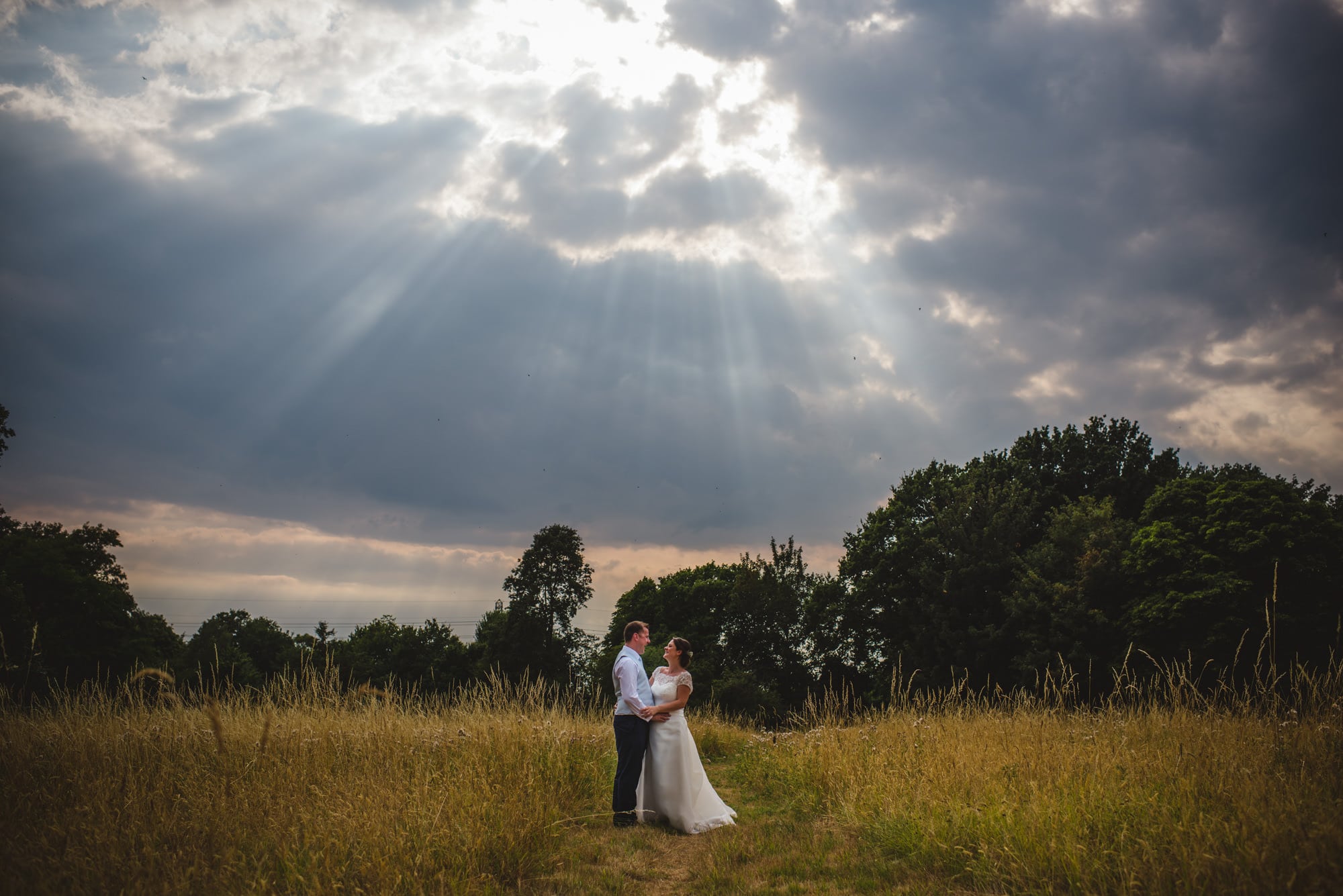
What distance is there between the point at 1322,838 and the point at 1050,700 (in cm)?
2246

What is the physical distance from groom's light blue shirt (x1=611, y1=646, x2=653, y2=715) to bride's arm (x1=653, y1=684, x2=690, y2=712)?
0.60ft

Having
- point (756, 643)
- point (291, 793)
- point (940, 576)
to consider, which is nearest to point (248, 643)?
Answer: point (756, 643)

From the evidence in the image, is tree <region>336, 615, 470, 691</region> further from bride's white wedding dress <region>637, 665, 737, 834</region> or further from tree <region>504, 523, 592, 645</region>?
bride's white wedding dress <region>637, 665, 737, 834</region>

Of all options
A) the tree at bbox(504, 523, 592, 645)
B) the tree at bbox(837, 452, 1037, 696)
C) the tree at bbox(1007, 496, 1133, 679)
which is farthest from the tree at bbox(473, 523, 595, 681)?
the tree at bbox(1007, 496, 1133, 679)

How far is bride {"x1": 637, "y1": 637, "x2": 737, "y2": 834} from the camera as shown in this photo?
7512 mm

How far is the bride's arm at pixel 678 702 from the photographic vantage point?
7668 millimetres

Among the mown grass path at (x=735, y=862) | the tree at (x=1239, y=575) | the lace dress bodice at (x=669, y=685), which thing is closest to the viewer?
the mown grass path at (x=735, y=862)

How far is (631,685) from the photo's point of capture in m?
7.61

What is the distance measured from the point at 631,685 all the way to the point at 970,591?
24633mm

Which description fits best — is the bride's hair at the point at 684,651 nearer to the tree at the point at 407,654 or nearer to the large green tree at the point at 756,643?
the large green tree at the point at 756,643

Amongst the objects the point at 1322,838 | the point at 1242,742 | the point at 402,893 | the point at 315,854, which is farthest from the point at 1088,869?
the point at 315,854

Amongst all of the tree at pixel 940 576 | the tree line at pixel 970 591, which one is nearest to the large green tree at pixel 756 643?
the tree line at pixel 970 591

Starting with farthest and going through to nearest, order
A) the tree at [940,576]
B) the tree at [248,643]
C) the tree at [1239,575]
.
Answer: the tree at [248,643] → the tree at [940,576] → the tree at [1239,575]

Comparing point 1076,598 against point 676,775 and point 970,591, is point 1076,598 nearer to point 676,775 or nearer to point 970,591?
point 970,591
